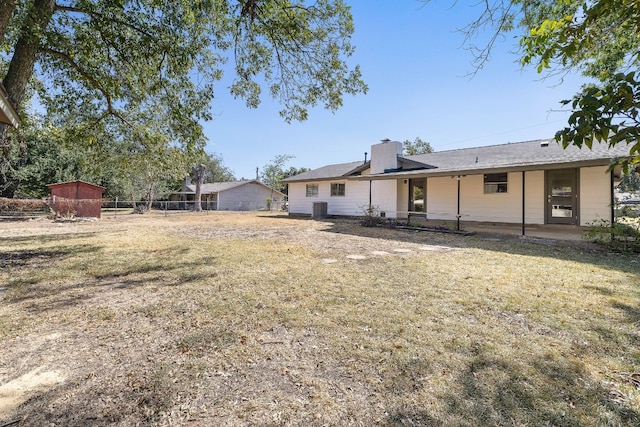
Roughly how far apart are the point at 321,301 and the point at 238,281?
161 centimetres

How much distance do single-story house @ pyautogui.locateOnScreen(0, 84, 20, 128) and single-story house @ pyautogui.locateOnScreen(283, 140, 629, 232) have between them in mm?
11230

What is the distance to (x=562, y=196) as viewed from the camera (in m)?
11.3

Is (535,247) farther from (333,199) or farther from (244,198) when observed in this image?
(244,198)

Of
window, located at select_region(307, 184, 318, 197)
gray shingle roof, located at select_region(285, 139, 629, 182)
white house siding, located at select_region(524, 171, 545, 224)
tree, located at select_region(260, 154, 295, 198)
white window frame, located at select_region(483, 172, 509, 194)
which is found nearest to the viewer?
gray shingle roof, located at select_region(285, 139, 629, 182)

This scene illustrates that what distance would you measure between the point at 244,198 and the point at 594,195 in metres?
34.0

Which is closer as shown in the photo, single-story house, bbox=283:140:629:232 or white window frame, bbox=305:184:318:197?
single-story house, bbox=283:140:629:232

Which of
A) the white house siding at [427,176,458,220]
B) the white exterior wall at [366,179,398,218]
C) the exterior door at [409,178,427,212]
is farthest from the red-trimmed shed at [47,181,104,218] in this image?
the white house siding at [427,176,458,220]

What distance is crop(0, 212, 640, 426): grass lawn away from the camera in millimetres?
1916

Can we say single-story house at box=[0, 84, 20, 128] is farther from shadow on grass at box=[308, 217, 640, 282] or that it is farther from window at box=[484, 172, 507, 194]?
window at box=[484, 172, 507, 194]

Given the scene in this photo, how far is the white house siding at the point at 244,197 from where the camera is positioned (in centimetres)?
3644

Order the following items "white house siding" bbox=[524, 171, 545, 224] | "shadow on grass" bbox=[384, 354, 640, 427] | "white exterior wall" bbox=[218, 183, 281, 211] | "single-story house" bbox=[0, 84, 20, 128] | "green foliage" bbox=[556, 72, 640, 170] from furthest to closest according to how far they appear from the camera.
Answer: "white exterior wall" bbox=[218, 183, 281, 211]
"white house siding" bbox=[524, 171, 545, 224]
"single-story house" bbox=[0, 84, 20, 128]
"shadow on grass" bbox=[384, 354, 640, 427]
"green foliage" bbox=[556, 72, 640, 170]

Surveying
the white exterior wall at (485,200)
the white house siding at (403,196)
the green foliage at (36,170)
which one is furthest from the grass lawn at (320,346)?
the green foliage at (36,170)

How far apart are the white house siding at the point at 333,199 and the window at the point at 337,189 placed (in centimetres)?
20

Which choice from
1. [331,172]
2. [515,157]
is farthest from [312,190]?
[515,157]
